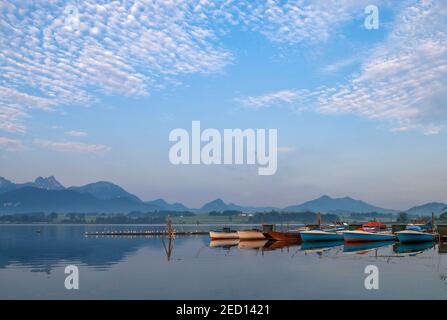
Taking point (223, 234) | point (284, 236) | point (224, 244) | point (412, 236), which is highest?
point (412, 236)

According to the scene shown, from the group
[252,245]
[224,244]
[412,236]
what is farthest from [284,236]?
[412,236]

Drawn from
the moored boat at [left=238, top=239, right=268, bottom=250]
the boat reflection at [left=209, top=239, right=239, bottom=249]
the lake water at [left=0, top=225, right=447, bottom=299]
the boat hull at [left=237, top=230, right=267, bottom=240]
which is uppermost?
the lake water at [left=0, top=225, right=447, bottom=299]

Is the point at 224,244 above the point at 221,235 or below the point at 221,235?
below

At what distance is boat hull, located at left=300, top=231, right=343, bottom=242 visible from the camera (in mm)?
85956

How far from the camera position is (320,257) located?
61.8 meters

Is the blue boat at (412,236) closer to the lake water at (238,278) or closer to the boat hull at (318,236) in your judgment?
the boat hull at (318,236)

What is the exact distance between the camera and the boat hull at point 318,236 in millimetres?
85956

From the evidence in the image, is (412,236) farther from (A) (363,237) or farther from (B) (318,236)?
(B) (318,236)

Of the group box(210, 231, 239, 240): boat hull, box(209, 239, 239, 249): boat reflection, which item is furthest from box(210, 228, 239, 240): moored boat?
box(209, 239, 239, 249): boat reflection

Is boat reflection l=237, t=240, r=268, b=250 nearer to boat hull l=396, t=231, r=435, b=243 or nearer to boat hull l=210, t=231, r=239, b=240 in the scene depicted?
boat hull l=210, t=231, r=239, b=240

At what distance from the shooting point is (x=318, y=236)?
87062mm

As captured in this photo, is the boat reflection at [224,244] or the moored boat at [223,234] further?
the moored boat at [223,234]

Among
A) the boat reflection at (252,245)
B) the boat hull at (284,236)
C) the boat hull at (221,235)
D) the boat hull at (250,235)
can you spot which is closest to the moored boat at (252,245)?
the boat reflection at (252,245)

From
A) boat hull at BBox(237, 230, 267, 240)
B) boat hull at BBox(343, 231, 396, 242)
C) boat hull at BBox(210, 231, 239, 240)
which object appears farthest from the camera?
boat hull at BBox(210, 231, 239, 240)
